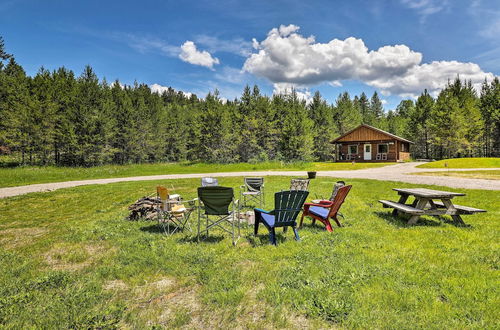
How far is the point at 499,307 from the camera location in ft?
9.14

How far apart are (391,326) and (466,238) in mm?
3869

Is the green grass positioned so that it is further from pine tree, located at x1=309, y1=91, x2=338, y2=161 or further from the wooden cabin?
pine tree, located at x1=309, y1=91, x2=338, y2=161

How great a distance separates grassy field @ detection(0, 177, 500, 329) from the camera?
2.73 meters

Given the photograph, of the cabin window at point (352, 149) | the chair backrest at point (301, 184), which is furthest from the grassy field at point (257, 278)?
the cabin window at point (352, 149)

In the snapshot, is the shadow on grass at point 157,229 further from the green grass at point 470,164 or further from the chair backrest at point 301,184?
the green grass at point 470,164

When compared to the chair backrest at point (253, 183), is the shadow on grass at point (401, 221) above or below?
below

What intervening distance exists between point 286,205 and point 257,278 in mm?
1759

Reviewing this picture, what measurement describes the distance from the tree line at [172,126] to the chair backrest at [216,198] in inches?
1043

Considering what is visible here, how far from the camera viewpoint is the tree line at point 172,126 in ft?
100

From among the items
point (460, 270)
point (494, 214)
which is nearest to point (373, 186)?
point (494, 214)

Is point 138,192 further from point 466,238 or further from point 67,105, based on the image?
point 67,105

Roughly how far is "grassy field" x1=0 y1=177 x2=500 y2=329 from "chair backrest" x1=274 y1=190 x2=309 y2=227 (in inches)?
18.1

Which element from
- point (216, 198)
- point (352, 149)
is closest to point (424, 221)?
point (216, 198)

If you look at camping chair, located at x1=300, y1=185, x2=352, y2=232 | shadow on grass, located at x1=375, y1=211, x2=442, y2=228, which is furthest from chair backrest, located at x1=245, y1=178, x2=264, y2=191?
shadow on grass, located at x1=375, y1=211, x2=442, y2=228
